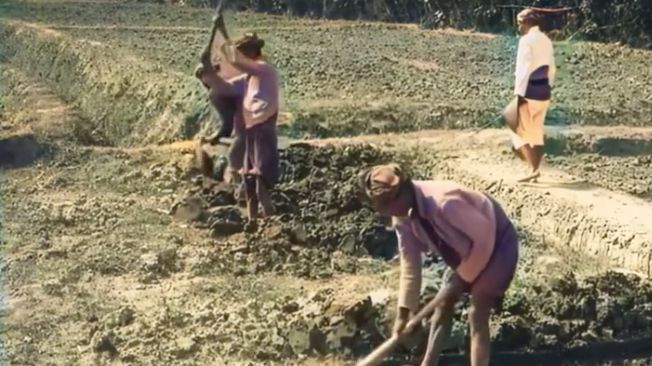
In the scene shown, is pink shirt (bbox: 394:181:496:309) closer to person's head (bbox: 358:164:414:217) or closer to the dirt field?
person's head (bbox: 358:164:414:217)

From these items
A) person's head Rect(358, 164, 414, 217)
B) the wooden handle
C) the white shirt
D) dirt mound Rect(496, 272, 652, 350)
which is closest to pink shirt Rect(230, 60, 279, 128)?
the white shirt

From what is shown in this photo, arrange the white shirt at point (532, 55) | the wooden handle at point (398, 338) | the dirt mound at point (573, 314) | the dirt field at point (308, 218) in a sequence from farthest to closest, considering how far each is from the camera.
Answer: the white shirt at point (532, 55) → the dirt field at point (308, 218) → the dirt mound at point (573, 314) → the wooden handle at point (398, 338)

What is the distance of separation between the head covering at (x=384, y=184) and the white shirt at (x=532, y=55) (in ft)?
16.3

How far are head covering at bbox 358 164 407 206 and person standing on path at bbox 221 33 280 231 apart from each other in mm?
3896

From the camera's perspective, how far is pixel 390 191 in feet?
19.7

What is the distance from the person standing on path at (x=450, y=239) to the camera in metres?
6.07

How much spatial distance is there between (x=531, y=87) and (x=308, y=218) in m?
2.07

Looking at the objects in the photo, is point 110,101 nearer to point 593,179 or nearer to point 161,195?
point 161,195

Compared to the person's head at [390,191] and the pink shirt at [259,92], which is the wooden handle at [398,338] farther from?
the pink shirt at [259,92]

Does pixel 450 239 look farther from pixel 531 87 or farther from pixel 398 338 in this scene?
pixel 531 87

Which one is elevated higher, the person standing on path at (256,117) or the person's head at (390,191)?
the person's head at (390,191)

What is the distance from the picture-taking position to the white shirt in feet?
35.4

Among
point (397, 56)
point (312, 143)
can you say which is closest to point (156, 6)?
point (397, 56)

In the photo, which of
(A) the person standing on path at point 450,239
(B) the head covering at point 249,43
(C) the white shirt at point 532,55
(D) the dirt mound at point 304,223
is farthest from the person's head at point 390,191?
(C) the white shirt at point 532,55
